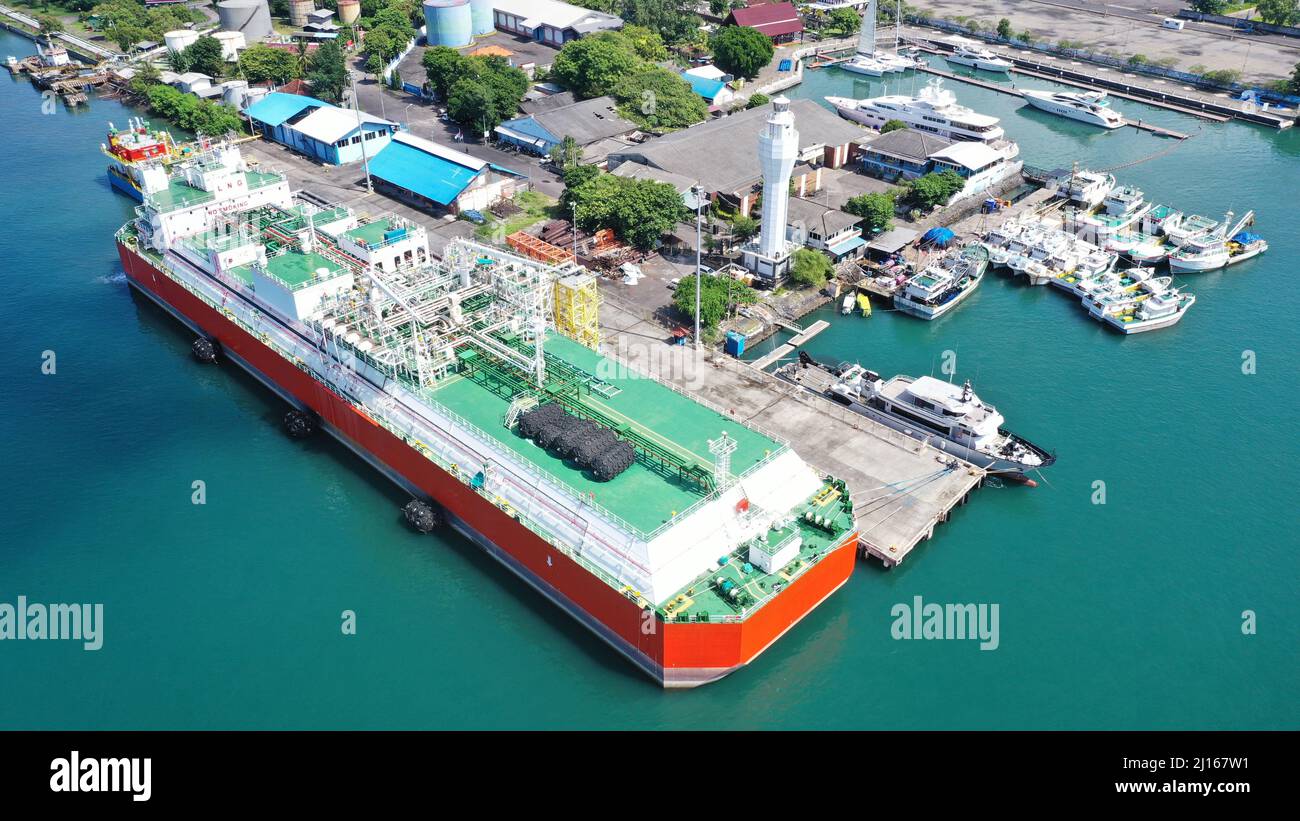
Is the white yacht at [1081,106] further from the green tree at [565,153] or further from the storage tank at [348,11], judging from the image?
the storage tank at [348,11]

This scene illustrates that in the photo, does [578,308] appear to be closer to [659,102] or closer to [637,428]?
[637,428]

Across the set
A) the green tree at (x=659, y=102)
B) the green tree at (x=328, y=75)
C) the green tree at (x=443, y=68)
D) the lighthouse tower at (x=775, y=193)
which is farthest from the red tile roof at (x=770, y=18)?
the lighthouse tower at (x=775, y=193)

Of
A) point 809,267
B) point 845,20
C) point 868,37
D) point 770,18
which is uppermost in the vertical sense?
point 770,18

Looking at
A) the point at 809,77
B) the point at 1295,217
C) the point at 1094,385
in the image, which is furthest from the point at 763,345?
the point at 809,77

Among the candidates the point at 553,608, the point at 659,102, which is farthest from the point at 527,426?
the point at 659,102

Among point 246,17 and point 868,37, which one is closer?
point 868,37

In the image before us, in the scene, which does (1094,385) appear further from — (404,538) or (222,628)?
(222,628)
